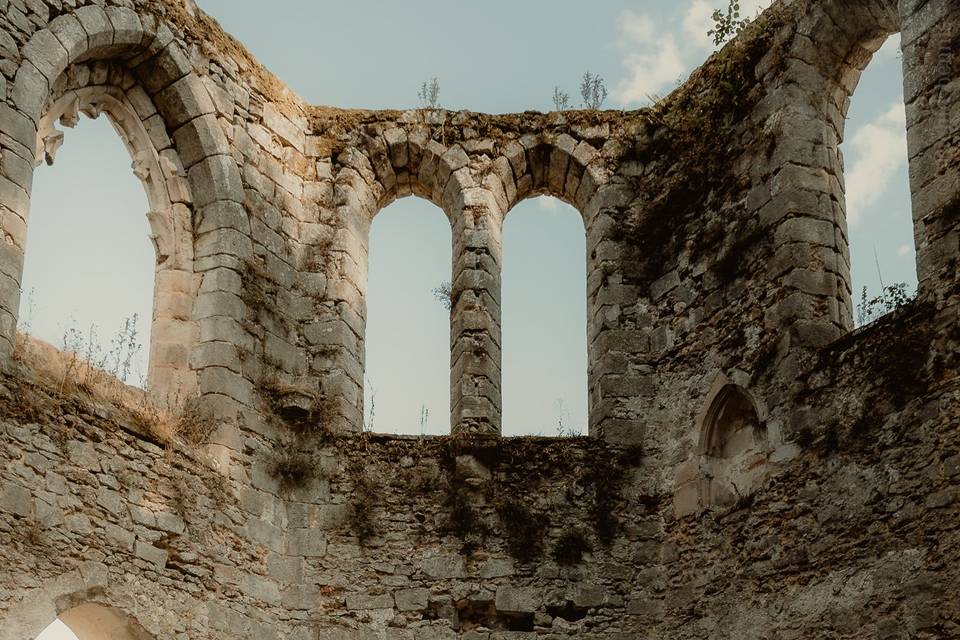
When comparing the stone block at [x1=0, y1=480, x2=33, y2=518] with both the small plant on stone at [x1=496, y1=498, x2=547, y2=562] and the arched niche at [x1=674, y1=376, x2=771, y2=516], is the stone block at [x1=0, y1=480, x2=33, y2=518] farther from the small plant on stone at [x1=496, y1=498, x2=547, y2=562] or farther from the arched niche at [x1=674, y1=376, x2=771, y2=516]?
the arched niche at [x1=674, y1=376, x2=771, y2=516]

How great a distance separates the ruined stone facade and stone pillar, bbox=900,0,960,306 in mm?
22

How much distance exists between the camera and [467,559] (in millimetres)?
12203

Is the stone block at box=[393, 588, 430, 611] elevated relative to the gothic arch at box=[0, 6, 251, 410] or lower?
lower

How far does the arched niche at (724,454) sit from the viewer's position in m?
11.6

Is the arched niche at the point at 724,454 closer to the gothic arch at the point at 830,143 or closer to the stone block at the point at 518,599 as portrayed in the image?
the gothic arch at the point at 830,143

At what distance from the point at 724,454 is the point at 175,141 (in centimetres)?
483

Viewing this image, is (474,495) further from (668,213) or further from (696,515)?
(668,213)

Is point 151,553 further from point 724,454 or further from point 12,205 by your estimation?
point 724,454

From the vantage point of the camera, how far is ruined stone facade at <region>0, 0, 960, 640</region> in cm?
1034

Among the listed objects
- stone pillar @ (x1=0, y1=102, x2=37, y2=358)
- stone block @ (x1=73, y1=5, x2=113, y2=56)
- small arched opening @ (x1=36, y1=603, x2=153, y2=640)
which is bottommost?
small arched opening @ (x1=36, y1=603, x2=153, y2=640)

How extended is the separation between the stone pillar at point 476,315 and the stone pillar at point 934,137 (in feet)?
12.3

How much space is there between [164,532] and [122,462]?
575mm

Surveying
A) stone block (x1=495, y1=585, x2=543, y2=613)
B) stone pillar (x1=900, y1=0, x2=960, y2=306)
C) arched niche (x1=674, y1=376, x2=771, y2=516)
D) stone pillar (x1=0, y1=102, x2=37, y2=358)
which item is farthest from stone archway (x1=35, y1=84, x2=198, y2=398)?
stone pillar (x1=900, y1=0, x2=960, y2=306)

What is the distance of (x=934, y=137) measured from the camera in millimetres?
10711
